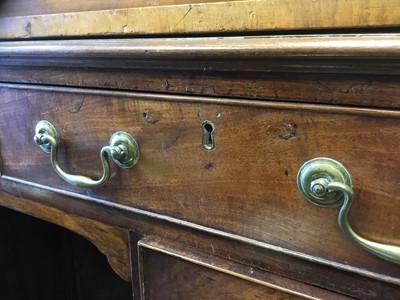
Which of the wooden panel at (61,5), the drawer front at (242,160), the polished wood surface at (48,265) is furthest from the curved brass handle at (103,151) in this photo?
the polished wood surface at (48,265)

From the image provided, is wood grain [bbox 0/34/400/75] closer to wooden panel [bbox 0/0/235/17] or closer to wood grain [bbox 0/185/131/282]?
wooden panel [bbox 0/0/235/17]

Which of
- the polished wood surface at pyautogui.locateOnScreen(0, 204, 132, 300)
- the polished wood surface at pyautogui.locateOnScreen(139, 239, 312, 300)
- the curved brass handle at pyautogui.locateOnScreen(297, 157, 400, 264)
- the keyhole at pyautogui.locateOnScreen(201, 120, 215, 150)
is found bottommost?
the polished wood surface at pyautogui.locateOnScreen(0, 204, 132, 300)

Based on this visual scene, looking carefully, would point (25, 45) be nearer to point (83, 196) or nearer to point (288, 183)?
point (83, 196)

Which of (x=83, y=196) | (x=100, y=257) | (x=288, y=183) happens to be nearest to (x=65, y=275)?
(x=100, y=257)

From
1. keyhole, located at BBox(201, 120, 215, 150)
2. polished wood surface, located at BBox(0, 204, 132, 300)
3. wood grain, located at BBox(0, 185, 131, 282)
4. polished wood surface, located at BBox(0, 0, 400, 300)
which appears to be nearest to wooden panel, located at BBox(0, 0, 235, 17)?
polished wood surface, located at BBox(0, 0, 400, 300)

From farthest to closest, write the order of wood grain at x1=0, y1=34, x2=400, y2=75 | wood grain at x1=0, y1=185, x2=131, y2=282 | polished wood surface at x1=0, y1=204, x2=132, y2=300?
polished wood surface at x1=0, y1=204, x2=132, y2=300, wood grain at x1=0, y1=185, x2=131, y2=282, wood grain at x1=0, y1=34, x2=400, y2=75

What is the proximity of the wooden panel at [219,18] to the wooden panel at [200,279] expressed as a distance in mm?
210

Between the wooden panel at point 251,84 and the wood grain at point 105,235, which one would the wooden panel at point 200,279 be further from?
the wooden panel at point 251,84

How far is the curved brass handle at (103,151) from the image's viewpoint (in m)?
0.43

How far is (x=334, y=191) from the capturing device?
338mm

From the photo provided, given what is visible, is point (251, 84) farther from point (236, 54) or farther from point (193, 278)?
point (193, 278)

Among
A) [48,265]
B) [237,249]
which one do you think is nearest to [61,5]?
[237,249]

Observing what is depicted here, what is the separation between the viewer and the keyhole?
39 cm

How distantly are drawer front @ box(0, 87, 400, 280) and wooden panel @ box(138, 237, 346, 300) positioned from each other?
3 cm
